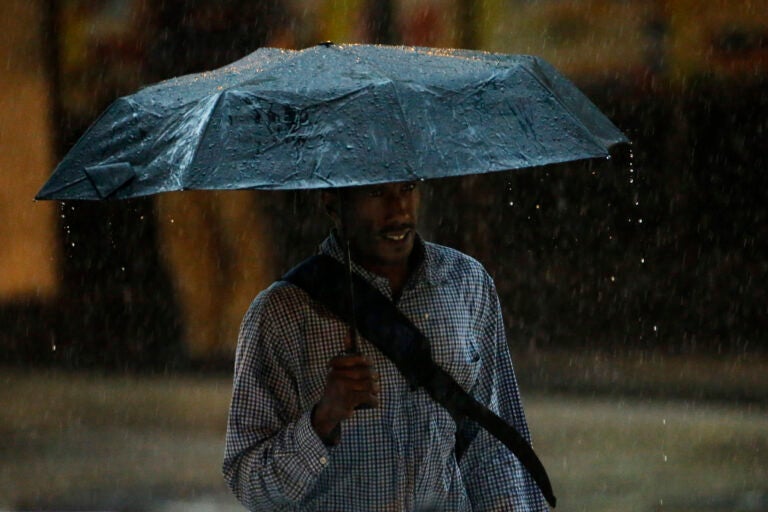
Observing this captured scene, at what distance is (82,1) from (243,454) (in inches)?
290

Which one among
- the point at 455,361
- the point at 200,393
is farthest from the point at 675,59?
the point at 455,361

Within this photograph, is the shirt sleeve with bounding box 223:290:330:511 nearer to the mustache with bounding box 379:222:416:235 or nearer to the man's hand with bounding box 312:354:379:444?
the man's hand with bounding box 312:354:379:444

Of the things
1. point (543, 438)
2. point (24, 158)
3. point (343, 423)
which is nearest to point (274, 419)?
point (343, 423)

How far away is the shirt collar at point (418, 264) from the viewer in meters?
3.23

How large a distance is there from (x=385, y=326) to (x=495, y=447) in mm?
462

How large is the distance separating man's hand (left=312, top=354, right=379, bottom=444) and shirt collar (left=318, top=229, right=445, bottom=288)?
0.31m

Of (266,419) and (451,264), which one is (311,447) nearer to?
(266,419)

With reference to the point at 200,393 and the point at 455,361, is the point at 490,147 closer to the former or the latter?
the point at 455,361

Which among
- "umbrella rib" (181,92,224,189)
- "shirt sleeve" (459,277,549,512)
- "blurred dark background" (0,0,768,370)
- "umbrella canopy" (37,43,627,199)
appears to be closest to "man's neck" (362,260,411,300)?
"shirt sleeve" (459,277,549,512)

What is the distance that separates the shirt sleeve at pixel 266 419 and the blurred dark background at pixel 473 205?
6342 millimetres

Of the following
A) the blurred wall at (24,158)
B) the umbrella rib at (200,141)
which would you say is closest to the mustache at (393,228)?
the umbrella rib at (200,141)

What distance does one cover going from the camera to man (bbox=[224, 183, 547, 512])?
307 centimetres

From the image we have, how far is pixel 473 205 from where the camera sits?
32.5 feet

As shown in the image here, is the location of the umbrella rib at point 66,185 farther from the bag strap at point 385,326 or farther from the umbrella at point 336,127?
the bag strap at point 385,326
